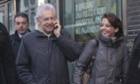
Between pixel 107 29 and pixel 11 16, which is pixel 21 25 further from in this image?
pixel 11 16

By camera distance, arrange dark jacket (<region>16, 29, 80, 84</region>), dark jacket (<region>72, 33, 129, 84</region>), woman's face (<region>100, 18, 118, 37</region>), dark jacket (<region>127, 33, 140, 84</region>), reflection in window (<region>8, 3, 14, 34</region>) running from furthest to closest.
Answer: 1. reflection in window (<region>8, 3, 14, 34</region>)
2. woman's face (<region>100, 18, 118, 37</region>)
3. dark jacket (<region>72, 33, 129, 84</region>)
4. dark jacket (<region>16, 29, 80, 84</region>)
5. dark jacket (<region>127, 33, 140, 84</region>)

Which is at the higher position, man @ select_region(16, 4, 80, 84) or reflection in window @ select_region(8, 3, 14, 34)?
reflection in window @ select_region(8, 3, 14, 34)

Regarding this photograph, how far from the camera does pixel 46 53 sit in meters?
3.79

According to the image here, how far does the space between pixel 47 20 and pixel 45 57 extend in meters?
0.39

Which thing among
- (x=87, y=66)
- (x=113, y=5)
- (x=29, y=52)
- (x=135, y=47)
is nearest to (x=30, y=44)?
(x=29, y=52)

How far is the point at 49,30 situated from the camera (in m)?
3.82

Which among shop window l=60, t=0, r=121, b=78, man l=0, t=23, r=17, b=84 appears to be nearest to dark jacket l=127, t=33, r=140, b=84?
man l=0, t=23, r=17, b=84

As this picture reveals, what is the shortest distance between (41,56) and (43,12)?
467 mm

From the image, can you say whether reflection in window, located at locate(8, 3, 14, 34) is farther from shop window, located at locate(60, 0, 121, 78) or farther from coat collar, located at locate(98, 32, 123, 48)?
coat collar, located at locate(98, 32, 123, 48)

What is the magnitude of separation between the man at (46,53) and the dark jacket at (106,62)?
0.19 metres

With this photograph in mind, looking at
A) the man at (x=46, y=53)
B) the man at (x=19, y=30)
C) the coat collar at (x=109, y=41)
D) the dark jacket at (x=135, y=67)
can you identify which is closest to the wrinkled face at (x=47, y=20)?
the man at (x=46, y=53)

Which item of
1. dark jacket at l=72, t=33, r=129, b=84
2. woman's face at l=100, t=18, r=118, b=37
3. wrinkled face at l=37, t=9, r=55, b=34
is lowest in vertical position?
dark jacket at l=72, t=33, r=129, b=84

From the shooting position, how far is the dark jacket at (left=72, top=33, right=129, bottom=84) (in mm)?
3908

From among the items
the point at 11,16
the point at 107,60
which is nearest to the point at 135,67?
the point at 107,60
